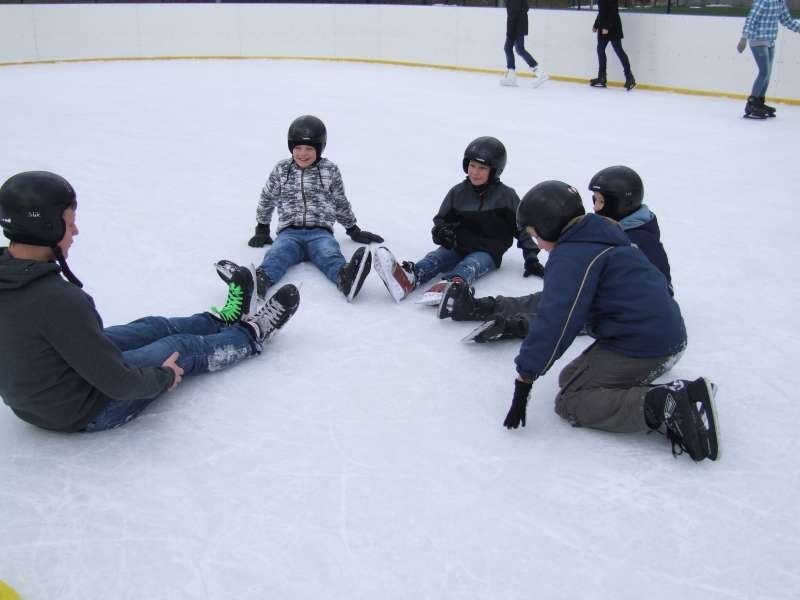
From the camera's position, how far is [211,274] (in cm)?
Answer: 391

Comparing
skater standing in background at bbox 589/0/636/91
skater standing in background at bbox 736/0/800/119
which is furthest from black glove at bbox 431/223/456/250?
skater standing in background at bbox 589/0/636/91

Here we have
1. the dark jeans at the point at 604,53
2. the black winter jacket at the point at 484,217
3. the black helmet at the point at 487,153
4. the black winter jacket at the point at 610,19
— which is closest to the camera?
the black helmet at the point at 487,153

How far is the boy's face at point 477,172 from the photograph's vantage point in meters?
3.52

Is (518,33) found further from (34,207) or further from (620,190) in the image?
(34,207)

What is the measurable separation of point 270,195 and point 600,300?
2.13 metres

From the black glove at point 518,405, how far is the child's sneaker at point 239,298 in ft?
4.06

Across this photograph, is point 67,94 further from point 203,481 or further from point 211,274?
point 203,481

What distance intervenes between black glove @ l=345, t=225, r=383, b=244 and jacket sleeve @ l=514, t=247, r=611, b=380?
6.57 feet

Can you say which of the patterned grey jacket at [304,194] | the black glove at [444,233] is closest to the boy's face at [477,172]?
the black glove at [444,233]

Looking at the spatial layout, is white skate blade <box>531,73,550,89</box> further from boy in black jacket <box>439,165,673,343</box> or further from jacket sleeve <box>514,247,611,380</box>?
jacket sleeve <box>514,247,611,380</box>

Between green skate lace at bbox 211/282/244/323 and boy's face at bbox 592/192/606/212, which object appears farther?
green skate lace at bbox 211/282/244/323

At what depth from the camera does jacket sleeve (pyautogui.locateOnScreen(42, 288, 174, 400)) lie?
212 centimetres

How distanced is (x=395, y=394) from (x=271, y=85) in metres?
8.87

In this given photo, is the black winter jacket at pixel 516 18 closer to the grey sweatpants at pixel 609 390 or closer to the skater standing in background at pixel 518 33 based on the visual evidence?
the skater standing in background at pixel 518 33
